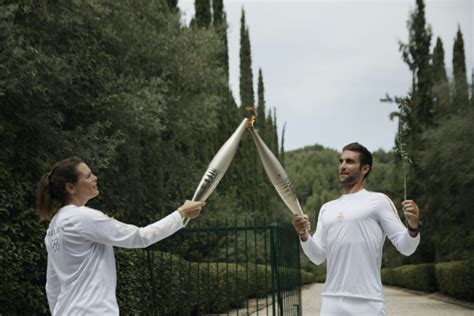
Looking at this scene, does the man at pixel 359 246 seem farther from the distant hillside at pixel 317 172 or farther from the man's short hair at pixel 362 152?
the distant hillside at pixel 317 172

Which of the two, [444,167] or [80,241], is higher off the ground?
[444,167]

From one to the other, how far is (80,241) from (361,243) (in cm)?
157

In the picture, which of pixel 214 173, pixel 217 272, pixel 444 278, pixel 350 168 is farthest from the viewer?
pixel 444 278

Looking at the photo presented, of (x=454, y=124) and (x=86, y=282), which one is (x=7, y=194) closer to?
(x=86, y=282)

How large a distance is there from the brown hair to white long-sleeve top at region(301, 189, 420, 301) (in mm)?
1529

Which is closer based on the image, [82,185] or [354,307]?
[82,185]

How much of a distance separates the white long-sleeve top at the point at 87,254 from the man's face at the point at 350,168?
1232 mm

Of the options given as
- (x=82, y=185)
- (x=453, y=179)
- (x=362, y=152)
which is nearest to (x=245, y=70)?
(x=453, y=179)

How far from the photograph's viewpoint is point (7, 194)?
25.6 feet

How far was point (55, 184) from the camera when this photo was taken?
3.71m

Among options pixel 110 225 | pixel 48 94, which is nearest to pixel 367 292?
pixel 110 225

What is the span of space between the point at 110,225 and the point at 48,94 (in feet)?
27.2

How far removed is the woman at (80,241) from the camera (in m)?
3.50

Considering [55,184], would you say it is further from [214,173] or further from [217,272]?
[217,272]
